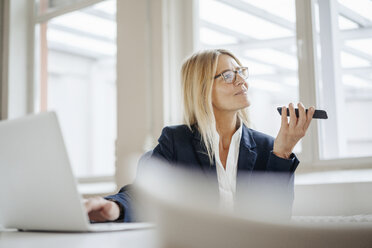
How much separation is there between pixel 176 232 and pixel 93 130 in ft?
19.8

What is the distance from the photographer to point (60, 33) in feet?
17.7

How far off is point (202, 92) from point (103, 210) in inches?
28.4

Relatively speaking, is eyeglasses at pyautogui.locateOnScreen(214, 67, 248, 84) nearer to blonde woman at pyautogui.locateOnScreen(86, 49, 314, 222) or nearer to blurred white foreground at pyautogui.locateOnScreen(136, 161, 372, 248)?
blonde woman at pyautogui.locateOnScreen(86, 49, 314, 222)

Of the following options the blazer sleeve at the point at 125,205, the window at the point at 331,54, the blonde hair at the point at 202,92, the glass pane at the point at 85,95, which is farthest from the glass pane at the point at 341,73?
the glass pane at the point at 85,95

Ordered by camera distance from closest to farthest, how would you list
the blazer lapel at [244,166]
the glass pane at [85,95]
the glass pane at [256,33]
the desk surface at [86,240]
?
1. the desk surface at [86,240]
2. the blazer lapel at [244,166]
3. the glass pane at [256,33]
4. the glass pane at [85,95]

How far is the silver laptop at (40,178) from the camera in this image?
88cm

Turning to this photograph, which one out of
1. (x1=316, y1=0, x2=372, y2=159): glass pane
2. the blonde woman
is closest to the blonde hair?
the blonde woman

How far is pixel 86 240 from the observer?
0.83 metres

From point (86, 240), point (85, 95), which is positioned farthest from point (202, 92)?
point (85, 95)

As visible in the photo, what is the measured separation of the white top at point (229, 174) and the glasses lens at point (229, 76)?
0.20m

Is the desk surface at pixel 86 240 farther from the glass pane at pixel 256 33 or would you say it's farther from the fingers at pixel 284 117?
the glass pane at pixel 256 33

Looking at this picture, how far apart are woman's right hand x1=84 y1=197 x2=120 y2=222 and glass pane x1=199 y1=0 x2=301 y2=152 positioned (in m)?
1.34

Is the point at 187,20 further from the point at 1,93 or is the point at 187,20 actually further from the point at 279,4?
the point at 1,93

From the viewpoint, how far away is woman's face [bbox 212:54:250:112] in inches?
66.1
